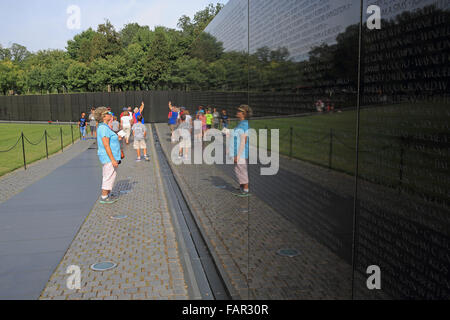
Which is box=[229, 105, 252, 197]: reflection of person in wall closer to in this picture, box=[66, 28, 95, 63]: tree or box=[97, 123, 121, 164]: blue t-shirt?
box=[97, 123, 121, 164]: blue t-shirt

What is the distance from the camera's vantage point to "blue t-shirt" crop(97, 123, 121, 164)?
8516mm

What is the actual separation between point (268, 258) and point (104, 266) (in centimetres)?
275

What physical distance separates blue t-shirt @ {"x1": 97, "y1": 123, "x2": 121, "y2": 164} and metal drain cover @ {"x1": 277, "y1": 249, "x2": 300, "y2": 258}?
253 inches

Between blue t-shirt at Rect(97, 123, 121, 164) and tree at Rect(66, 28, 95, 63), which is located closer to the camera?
blue t-shirt at Rect(97, 123, 121, 164)

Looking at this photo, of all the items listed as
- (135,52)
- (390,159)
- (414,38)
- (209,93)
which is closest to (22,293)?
(390,159)

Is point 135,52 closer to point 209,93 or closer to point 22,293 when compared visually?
point 209,93

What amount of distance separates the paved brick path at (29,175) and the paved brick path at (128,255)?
9.63 ft

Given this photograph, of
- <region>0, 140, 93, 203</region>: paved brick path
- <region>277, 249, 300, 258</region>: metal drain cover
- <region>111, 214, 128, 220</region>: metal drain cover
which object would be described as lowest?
<region>111, 214, 128, 220</region>: metal drain cover

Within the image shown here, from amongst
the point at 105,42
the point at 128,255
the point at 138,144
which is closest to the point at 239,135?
the point at 128,255

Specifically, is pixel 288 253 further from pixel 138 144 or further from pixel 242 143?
pixel 138 144

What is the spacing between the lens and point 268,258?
126 inches

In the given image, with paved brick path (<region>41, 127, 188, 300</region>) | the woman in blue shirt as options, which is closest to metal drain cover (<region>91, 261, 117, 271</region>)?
paved brick path (<region>41, 127, 188, 300</region>)

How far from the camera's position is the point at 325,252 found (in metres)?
2.28
